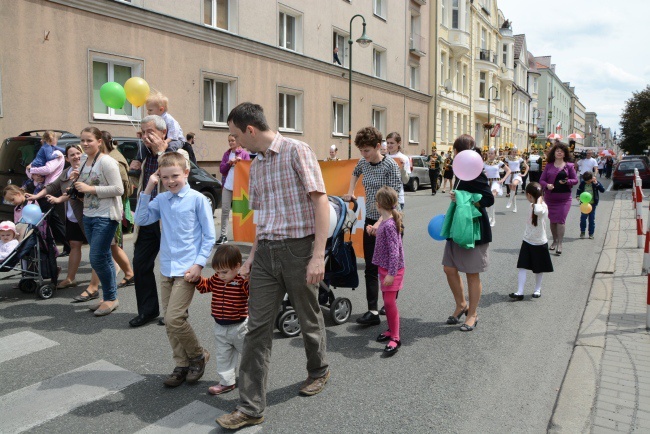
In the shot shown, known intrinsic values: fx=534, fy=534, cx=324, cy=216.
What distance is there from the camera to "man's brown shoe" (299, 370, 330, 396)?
3.83m

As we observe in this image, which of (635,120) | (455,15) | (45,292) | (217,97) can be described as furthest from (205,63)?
(635,120)

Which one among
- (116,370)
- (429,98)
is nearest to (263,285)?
(116,370)

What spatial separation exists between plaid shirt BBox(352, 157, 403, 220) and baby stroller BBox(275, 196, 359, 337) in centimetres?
27

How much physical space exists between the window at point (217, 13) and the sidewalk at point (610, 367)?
48.4ft

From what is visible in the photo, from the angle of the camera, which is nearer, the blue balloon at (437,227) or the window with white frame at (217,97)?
the blue balloon at (437,227)

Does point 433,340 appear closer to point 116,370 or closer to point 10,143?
point 116,370

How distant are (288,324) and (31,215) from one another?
3534 millimetres

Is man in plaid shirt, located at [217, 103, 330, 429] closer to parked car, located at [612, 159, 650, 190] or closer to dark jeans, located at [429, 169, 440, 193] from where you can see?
dark jeans, located at [429, 169, 440, 193]

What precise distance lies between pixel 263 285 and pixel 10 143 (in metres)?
8.37

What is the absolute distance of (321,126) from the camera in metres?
23.5

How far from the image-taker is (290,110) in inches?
869

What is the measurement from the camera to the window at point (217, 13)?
17.6m

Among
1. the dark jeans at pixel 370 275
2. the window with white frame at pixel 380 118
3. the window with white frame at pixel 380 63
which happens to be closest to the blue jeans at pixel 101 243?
the dark jeans at pixel 370 275

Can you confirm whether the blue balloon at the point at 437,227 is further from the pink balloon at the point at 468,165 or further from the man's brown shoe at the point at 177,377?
the man's brown shoe at the point at 177,377
